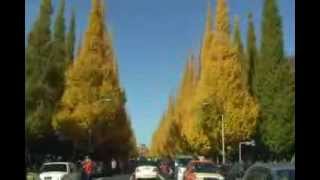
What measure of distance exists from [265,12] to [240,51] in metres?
10.9

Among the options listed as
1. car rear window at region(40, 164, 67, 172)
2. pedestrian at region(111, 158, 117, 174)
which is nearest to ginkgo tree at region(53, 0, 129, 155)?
pedestrian at region(111, 158, 117, 174)

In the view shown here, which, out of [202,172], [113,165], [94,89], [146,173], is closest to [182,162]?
[146,173]

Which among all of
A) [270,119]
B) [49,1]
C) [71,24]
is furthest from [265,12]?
[71,24]

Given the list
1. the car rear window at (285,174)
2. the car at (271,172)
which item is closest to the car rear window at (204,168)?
the car at (271,172)

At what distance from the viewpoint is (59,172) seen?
102 ft

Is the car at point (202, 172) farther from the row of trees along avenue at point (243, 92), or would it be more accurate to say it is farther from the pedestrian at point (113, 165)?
the pedestrian at point (113, 165)

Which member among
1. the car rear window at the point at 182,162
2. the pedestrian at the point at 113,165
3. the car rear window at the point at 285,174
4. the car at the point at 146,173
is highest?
the car rear window at the point at 285,174

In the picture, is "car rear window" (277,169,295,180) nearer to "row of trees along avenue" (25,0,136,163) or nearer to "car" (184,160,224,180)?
"car" (184,160,224,180)

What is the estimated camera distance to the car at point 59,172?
100 feet

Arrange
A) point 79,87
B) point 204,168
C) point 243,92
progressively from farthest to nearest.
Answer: point 79,87, point 243,92, point 204,168

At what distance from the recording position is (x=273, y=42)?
53.8 m

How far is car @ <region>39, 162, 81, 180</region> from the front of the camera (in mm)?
30598

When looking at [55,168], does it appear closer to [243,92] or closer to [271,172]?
[271,172]
